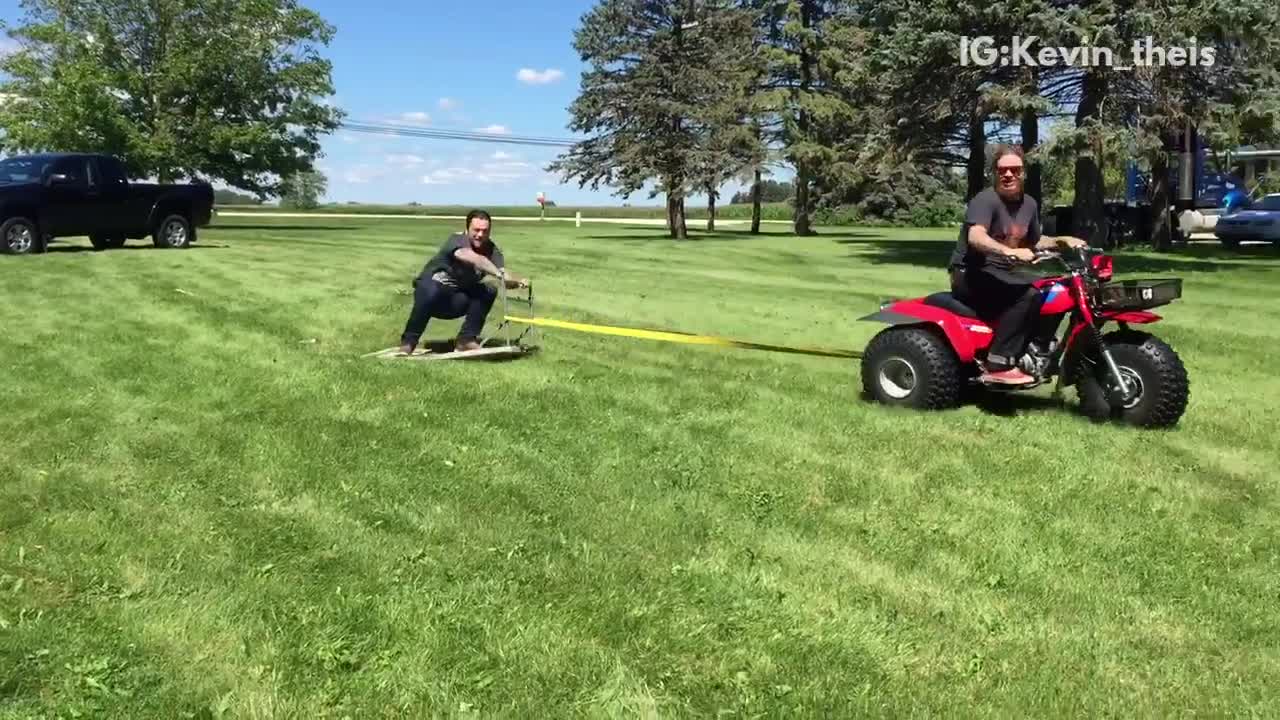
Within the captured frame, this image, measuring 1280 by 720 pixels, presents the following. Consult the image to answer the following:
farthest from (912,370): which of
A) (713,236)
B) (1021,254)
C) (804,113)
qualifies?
(804,113)

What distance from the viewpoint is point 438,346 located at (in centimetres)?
961

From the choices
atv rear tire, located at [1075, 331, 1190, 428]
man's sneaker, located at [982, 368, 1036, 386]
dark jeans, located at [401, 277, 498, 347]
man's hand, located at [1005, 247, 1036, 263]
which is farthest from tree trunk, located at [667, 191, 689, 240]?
man's hand, located at [1005, 247, 1036, 263]

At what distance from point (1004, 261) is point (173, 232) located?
2002 centimetres

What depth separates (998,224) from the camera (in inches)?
271

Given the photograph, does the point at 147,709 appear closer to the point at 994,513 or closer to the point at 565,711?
the point at 565,711

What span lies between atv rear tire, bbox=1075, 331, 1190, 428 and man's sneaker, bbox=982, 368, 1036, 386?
0.36 m

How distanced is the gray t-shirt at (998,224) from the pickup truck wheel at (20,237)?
A: 18.1 m

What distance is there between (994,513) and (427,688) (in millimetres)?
2875

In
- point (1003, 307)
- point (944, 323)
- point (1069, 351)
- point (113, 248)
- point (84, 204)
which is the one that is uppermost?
point (84, 204)

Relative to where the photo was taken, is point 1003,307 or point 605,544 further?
point 1003,307

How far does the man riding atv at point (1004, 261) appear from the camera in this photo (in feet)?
22.3

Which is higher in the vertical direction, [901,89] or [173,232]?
[901,89]

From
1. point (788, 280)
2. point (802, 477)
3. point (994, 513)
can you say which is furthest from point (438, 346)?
point (788, 280)

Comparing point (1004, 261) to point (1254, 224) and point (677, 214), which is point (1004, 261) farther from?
point (677, 214)
